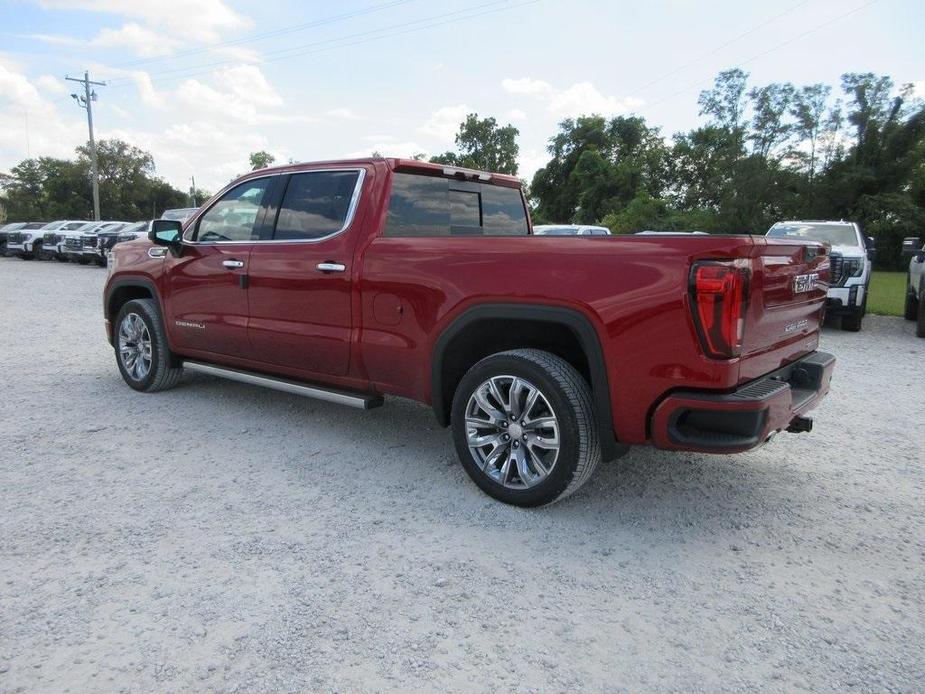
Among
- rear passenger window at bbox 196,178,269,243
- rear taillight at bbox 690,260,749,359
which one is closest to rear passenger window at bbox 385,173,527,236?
rear passenger window at bbox 196,178,269,243

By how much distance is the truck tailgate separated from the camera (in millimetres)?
3049

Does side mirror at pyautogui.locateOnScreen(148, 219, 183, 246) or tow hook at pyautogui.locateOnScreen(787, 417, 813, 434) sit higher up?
side mirror at pyautogui.locateOnScreen(148, 219, 183, 246)

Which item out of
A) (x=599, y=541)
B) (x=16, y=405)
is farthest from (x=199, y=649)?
(x=16, y=405)

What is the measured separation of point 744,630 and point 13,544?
3.15m

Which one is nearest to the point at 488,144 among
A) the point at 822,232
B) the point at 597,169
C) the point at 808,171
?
the point at 597,169

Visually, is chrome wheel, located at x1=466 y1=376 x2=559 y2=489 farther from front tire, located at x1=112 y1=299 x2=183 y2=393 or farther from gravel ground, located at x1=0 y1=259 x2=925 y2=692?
front tire, located at x1=112 y1=299 x2=183 y2=393

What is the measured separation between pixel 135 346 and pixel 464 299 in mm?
3740

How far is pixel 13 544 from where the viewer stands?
3.13 meters

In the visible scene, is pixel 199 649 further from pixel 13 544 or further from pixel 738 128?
pixel 738 128

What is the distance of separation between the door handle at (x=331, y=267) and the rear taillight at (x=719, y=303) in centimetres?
215

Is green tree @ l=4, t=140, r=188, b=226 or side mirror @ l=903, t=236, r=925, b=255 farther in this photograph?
green tree @ l=4, t=140, r=188, b=226

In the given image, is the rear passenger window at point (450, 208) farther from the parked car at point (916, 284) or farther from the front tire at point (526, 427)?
the parked car at point (916, 284)

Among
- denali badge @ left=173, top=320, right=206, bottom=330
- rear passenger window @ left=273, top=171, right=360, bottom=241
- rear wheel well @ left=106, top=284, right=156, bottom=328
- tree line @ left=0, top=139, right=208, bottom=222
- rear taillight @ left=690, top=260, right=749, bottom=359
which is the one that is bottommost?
denali badge @ left=173, top=320, right=206, bottom=330

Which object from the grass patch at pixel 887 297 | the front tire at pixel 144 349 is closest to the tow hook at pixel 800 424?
the front tire at pixel 144 349
